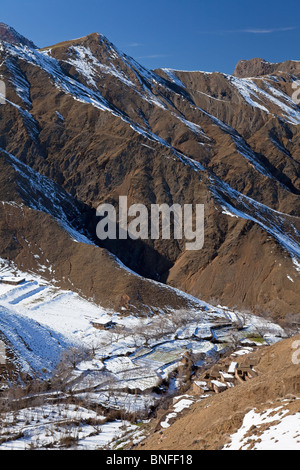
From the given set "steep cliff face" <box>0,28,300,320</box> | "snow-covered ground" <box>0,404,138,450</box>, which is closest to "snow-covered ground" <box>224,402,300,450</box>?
"snow-covered ground" <box>0,404,138,450</box>

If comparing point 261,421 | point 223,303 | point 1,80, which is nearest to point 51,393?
point 261,421

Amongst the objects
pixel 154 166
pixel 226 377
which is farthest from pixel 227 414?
pixel 154 166

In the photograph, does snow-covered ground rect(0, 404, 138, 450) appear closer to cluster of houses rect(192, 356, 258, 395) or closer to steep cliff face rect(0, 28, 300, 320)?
cluster of houses rect(192, 356, 258, 395)

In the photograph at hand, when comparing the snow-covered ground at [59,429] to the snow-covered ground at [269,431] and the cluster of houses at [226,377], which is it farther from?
the snow-covered ground at [269,431]
